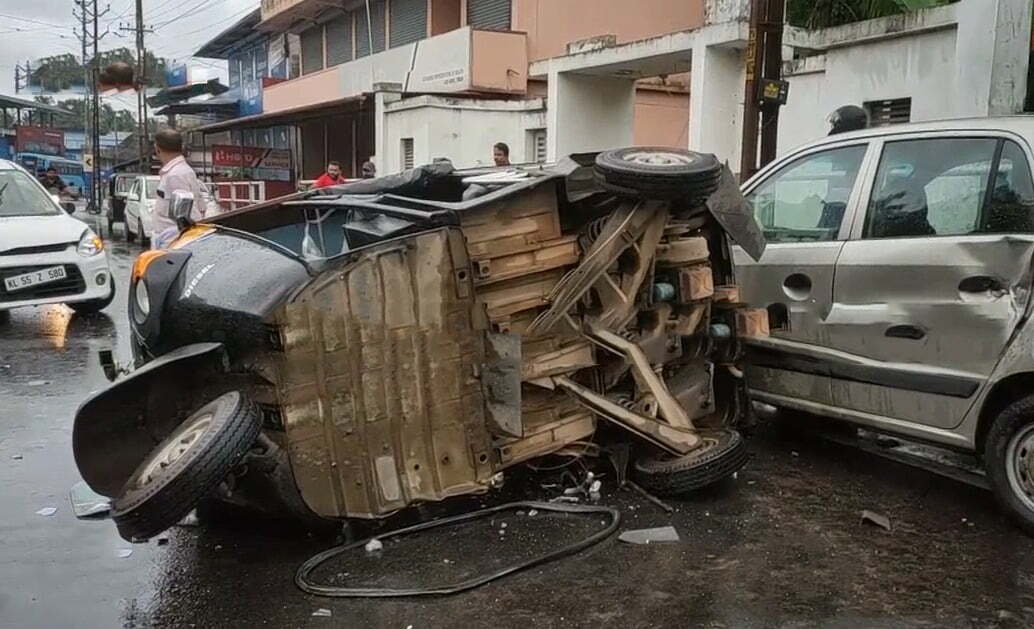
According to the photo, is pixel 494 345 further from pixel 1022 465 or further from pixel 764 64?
pixel 764 64

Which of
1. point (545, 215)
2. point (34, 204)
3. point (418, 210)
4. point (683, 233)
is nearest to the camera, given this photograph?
point (418, 210)

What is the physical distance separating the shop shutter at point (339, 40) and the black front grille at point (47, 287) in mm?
22360

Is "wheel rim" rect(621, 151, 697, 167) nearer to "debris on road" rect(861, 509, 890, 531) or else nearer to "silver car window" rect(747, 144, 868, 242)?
"silver car window" rect(747, 144, 868, 242)

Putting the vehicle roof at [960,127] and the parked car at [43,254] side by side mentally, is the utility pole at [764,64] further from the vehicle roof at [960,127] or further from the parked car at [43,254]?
the parked car at [43,254]

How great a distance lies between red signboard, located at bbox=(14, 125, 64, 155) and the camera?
55500 mm

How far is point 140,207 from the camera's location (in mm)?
21406

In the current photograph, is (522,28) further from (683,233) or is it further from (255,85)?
(255,85)

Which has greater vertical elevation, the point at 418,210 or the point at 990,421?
the point at 418,210

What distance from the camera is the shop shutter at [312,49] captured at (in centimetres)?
3350

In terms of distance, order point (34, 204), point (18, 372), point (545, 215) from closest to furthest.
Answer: point (545, 215), point (18, 372), point (34, 204)

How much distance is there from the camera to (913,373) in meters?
4.57

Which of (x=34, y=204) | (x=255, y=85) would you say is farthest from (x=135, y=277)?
(x=255, y=85)

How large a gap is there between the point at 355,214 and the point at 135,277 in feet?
3.57

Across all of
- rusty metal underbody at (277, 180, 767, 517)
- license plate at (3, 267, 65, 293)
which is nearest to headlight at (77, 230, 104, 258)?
license plate at (3, 267, 65, 293)
